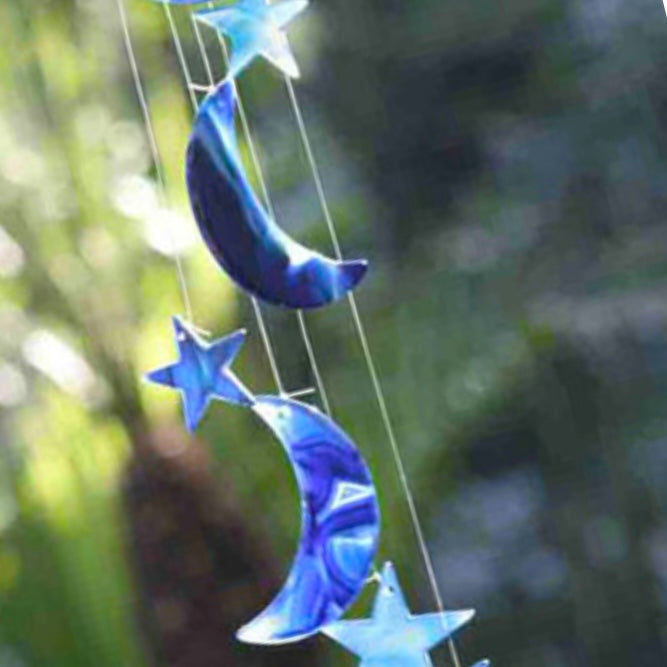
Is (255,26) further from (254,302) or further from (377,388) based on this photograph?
(377,388)

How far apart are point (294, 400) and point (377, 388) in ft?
0.31

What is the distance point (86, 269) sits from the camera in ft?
5.14

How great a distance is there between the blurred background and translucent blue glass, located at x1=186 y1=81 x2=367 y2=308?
0.19 ft

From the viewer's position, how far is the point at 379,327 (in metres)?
1.50

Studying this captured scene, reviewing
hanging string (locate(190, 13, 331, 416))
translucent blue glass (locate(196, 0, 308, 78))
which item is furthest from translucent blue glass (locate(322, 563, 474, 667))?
translucent blue glass (locate(196, 0, 308, 78))

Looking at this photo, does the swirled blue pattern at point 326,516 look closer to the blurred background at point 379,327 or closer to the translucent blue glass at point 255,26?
the blurred background at point 379,327

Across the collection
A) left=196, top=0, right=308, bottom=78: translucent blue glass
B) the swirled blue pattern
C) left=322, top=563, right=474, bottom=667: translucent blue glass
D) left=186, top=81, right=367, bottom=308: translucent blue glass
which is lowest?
left=322, top=563, right=474, bottom=667: translucent blue glass

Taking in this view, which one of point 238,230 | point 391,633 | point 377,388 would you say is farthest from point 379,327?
point 391,633

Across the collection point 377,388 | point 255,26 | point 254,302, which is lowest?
point 377,388

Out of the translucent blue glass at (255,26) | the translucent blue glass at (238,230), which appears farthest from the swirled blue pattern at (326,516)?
the translucent blue glass at (255,26)

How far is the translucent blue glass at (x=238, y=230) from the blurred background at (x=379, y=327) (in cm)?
6

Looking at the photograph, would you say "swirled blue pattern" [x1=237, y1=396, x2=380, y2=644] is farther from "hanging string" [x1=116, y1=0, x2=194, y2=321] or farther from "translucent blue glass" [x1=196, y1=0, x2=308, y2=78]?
"translucent blue glass" [x1=196, y1=0, x2=308, y2=78]

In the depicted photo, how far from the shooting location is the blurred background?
1.47 m

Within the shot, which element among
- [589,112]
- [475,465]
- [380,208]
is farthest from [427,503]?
[589,112]
